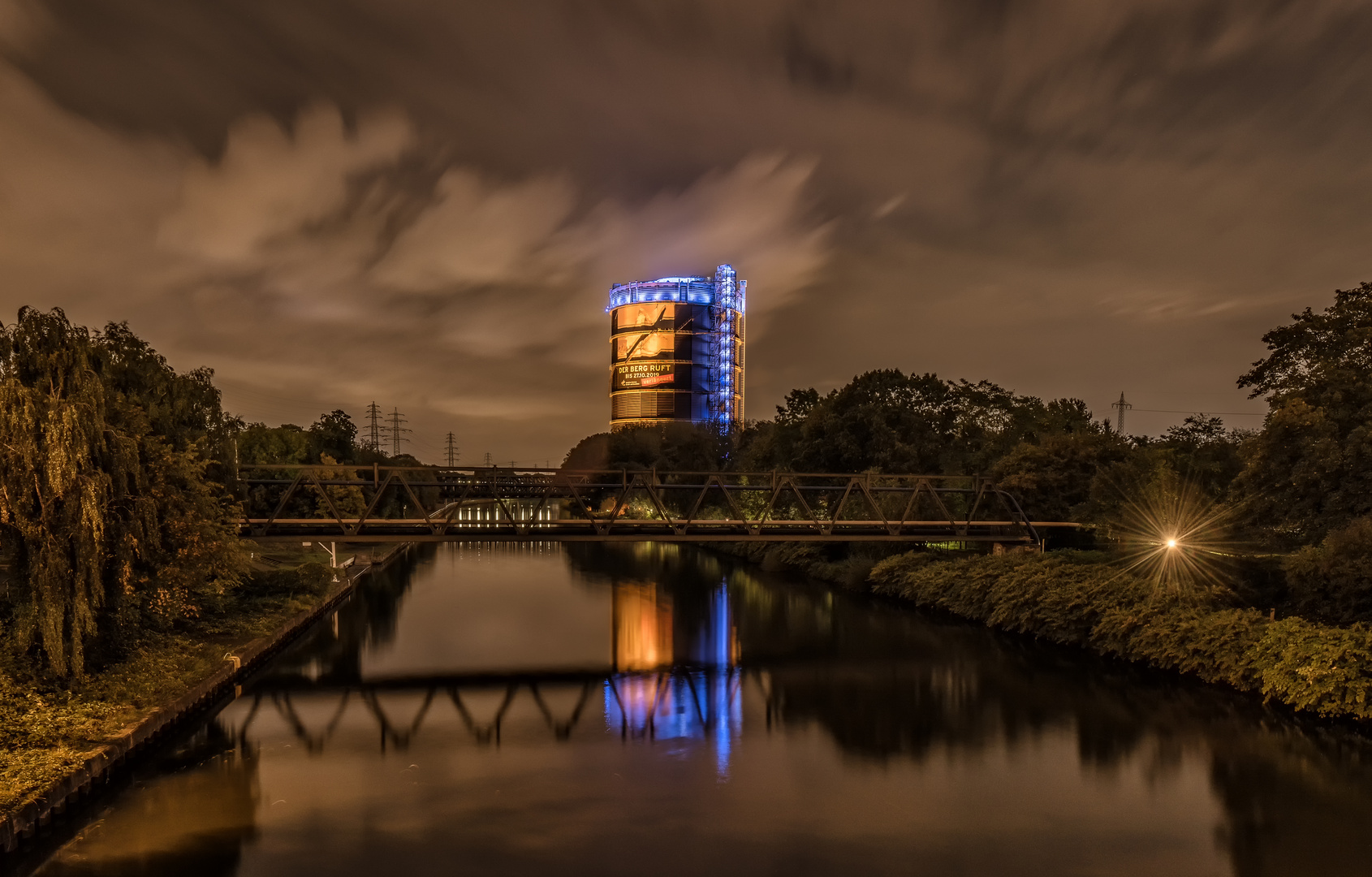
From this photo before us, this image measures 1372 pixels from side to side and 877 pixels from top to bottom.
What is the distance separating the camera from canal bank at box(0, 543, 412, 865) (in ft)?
45.7

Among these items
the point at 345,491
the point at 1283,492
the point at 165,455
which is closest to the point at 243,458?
the point at 345,491

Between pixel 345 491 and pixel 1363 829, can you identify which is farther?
pixel 345 491

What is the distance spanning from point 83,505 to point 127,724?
4751mm

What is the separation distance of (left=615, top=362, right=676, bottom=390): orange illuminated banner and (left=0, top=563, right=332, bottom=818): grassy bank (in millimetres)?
114958

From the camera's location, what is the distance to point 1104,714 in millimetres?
23156

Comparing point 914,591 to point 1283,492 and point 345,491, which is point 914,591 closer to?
point 1283,492

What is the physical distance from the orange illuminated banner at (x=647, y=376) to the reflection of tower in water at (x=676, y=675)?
317 feet

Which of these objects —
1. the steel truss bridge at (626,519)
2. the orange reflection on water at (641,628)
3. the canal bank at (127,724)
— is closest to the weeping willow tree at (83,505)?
the canal bank at (127,724)

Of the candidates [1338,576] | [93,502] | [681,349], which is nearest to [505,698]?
[93,502]

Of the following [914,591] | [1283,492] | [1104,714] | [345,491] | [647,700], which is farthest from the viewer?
[345,491]

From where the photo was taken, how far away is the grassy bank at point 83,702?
1459cm

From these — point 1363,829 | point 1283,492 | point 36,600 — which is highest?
point 1283,492

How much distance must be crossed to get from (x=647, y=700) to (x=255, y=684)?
11796 mm

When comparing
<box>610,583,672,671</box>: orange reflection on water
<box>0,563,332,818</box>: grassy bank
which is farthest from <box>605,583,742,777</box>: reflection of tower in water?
<box>0,563,332,818</box>: grassy bank
